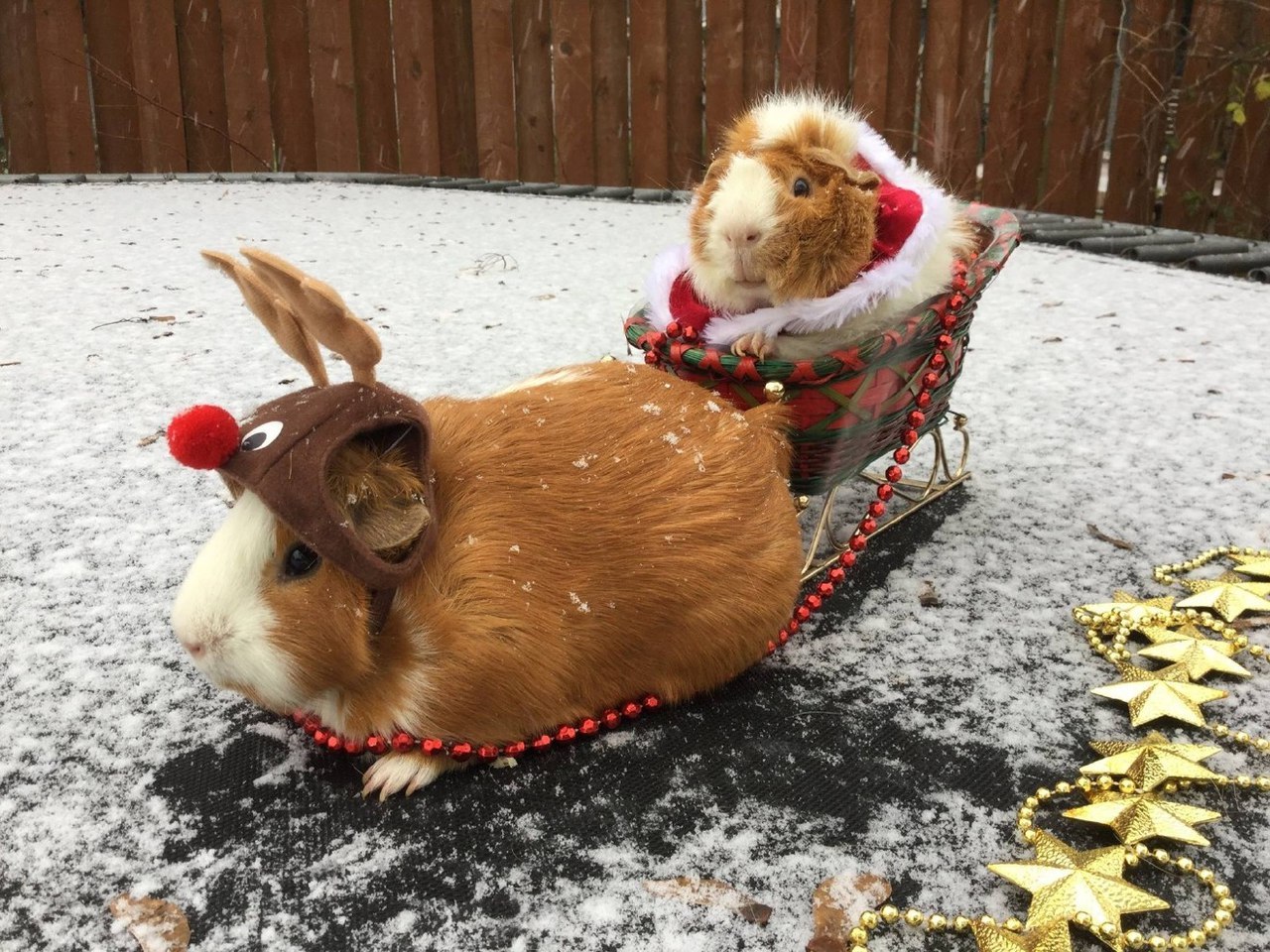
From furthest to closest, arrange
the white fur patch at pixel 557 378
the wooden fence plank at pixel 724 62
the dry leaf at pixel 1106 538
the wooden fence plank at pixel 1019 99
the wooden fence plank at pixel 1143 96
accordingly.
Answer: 1. the wooden fence plank at pixel 724 62
2. the wooden fence plank at pixel 1019 99
3. the wooden fence plank at pixel 1143 96
4. the dry leaf at pixel 1106 538
5. the white fur patch at pixel 557 378

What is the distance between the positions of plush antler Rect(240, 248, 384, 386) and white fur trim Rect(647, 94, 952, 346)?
56 centimetres

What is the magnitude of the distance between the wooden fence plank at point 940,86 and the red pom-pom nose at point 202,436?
4140 millimetres

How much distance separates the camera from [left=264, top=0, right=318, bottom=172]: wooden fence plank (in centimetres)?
498

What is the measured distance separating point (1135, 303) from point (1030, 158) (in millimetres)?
1675

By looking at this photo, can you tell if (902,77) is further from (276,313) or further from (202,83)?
(276,313)

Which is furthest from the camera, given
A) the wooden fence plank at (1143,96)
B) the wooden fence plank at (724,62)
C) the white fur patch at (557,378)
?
the wooden fence plank at (724,62)

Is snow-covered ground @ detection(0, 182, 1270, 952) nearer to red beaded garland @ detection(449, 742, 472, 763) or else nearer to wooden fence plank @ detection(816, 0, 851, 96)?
red beaded garland @ detection(449, 742, 472, 763)

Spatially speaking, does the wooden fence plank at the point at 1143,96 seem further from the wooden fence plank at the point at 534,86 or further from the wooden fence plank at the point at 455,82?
the wooden fence plank at the point at 455,82

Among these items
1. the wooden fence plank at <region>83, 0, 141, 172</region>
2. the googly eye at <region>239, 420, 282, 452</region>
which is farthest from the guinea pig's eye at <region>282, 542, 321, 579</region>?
the wooden fence plank at <region>83, 0, 141, 172</region>

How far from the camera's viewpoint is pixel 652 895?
3.23 ft

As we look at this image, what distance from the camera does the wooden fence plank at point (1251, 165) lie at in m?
4.15

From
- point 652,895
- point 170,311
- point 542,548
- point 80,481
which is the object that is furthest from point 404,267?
point 652,895

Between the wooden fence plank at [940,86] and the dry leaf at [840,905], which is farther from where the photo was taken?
the wooden fence plank at [940,86]

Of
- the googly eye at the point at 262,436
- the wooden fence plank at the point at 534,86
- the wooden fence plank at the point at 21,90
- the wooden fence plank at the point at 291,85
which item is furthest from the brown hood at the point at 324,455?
the wooden fence plank at the point at 21,90
